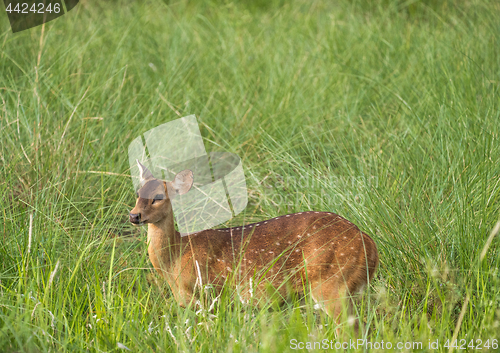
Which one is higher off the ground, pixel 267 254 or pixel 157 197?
pixel 157 197

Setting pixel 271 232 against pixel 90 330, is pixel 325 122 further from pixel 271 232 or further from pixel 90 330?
pixel 90 330

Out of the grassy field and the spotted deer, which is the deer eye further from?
the grassy field

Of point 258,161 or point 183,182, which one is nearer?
point 183,182

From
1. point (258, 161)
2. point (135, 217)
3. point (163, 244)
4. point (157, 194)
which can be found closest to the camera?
point (135, 217)

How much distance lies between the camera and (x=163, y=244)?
259cm

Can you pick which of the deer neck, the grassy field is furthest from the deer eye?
the grassy field

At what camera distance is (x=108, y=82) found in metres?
4.18

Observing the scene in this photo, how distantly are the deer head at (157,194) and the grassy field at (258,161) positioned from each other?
198mm

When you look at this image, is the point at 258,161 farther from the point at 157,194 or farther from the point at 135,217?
the point at 135,217

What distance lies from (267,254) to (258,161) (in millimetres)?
1518

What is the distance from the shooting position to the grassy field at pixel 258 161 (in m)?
2.24

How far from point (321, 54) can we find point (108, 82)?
2.32m

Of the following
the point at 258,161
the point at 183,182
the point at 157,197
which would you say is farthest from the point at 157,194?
the point at 258,161

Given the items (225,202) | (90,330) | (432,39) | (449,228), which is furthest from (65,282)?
(432,39)
